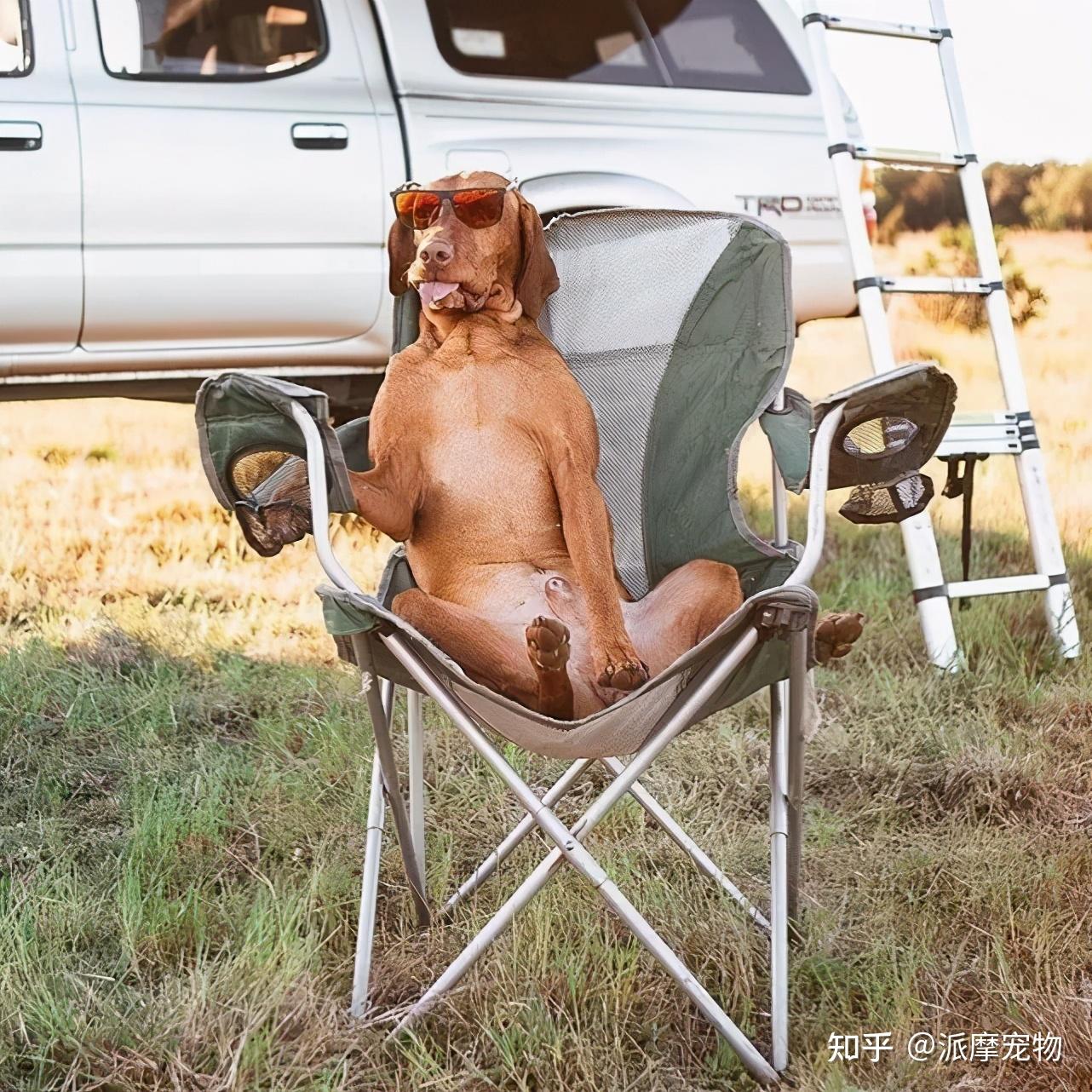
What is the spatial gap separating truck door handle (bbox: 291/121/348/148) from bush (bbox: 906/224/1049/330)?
5527 mm

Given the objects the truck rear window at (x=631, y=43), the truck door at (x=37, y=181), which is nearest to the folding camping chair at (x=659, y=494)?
the truck door at (x=37, y=181)

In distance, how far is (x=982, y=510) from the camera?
4.49m

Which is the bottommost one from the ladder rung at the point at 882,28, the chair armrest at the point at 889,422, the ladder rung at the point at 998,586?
the ladder rung at the point at 998,586

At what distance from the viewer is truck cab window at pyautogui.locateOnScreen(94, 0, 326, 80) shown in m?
3.81

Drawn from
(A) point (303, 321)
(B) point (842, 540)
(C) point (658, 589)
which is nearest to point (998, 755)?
(C) point (658, 589)

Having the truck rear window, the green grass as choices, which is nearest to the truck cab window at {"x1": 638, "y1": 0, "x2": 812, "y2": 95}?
the truck rear window

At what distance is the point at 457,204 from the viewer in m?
1.93

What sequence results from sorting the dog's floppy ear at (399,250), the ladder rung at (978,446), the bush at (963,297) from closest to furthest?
1. the dog's floppy ear at (399,250)
2. the ladder rung at (978,446)
3. the bush at (963,297)

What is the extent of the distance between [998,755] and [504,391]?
1.33 m

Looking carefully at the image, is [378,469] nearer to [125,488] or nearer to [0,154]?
[0,154]

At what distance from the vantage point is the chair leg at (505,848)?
219 centimetres

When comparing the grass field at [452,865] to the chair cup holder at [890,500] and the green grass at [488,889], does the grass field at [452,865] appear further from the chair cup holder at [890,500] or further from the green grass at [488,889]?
the chair cup holder at [890,500]

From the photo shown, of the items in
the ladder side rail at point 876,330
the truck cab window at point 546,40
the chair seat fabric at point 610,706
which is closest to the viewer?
the chair seat fabric at point 610,706

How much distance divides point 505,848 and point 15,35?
9.03 feet
